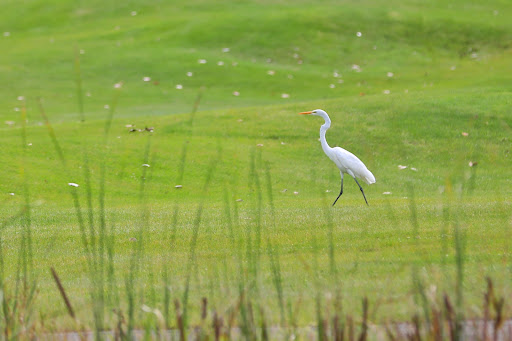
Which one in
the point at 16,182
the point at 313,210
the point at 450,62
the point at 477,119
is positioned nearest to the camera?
the point at 313,210

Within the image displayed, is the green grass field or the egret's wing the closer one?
the green grass field

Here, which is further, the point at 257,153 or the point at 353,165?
the point at 257,153

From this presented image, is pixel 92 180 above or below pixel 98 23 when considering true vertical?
above

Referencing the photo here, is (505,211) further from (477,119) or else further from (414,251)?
(477,119)

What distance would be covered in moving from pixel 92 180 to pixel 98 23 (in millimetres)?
19006

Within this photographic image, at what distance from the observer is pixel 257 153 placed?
15492 millimetres

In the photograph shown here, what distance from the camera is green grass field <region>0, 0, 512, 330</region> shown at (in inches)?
240

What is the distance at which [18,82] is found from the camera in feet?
81.5

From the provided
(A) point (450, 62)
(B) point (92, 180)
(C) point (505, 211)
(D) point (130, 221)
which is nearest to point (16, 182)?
(B) point (92, 180)

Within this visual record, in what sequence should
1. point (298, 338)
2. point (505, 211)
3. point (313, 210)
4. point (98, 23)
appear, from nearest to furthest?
point (298, 338)
point (505, 211)
point (313, 210)
point (98, 23)

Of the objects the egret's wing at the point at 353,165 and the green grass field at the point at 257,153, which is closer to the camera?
the green grass field at the point at 257,153

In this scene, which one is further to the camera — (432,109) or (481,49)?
(481,49)

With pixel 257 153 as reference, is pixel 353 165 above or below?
above

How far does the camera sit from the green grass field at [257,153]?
20.0 ft
